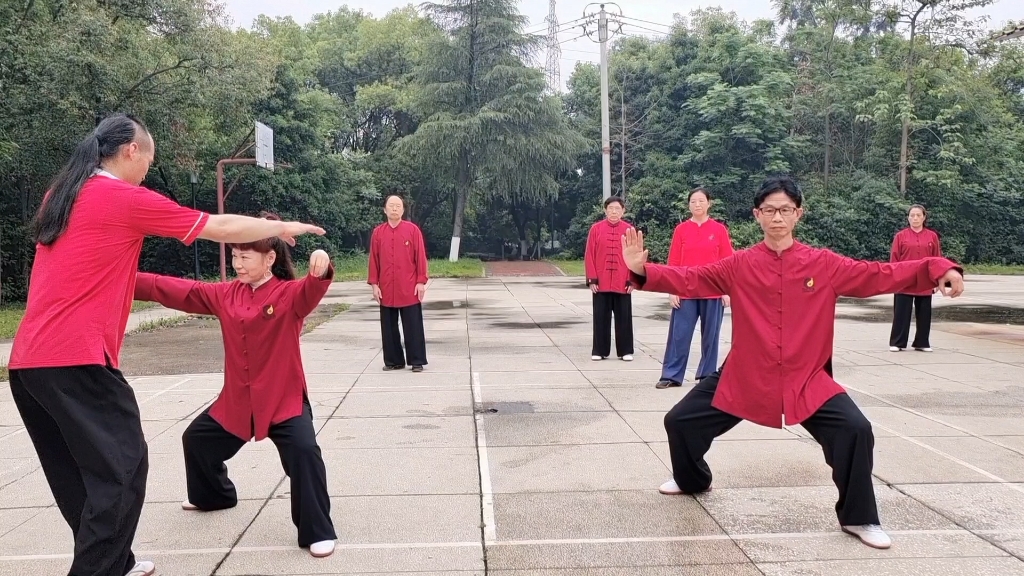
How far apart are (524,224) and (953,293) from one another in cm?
3936

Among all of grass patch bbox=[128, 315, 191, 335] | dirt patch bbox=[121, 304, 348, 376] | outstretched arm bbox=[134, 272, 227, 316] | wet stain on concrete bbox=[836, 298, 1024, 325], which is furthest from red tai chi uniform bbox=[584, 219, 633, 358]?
grass patch bbox=[128, 315, 191, 335]

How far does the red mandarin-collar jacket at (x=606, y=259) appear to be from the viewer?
371 inches

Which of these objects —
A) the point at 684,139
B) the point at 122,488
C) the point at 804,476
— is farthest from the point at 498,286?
the point at 122,488

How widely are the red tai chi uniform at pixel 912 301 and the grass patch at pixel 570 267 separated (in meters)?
18.9

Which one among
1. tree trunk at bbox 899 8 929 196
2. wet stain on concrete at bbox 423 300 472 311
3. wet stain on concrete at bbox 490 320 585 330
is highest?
tree trunk at bbox 899 8 929 196

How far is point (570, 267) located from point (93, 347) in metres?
31.4

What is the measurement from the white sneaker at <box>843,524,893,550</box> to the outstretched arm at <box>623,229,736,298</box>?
132 centimetres

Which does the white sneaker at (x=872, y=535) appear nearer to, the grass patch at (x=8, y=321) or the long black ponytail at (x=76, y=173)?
the long black ponytail at (x=76, y=173)

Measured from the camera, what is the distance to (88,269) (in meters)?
3.04

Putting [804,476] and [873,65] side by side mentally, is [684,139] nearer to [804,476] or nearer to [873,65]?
[873,65]

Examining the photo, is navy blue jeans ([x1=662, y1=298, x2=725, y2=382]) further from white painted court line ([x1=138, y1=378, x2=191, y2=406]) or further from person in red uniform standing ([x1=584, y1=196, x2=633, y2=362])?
white painted court line ([x1=138, y1=378, x2=191, y2=406])

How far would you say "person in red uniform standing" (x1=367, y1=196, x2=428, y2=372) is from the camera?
9.21 metres

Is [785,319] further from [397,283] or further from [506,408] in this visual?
[397,283]

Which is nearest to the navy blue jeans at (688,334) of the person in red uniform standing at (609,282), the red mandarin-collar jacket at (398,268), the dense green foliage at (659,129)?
the person in red uniform standing at (609,282)
